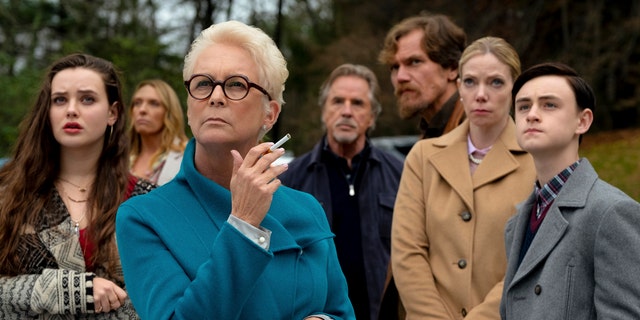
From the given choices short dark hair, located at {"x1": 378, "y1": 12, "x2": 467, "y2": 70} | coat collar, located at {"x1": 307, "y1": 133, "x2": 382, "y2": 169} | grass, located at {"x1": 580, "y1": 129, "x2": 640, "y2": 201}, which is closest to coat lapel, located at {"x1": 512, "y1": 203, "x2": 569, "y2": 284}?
short dark hair, located at {"x1": 378, "y1": 12, "x2": 467, "y2": 70}

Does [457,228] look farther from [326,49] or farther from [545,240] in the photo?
[326,49]

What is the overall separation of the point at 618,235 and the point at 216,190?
1.44 metres

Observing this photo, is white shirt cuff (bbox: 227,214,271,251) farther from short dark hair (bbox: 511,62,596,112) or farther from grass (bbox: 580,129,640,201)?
grass (bbox: 580,129,640,201)

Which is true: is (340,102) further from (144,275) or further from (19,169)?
(144,275)

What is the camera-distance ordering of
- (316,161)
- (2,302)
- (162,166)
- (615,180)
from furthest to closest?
(615,180), (162,166), (316,161), (2,302)

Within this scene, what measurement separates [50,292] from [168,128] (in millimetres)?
3092

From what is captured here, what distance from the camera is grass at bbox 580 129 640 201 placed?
14.9 metres

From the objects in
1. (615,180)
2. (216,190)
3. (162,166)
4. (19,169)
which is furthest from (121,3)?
(216,190)

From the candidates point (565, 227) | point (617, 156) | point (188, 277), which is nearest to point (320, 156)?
point (565, 227)

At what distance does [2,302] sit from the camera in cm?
335

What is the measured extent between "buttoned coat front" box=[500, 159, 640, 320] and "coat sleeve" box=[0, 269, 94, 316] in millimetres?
1745

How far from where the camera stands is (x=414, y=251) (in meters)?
3.95

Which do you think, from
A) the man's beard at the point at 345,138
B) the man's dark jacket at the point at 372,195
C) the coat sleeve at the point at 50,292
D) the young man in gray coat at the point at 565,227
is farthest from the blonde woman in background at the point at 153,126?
the young man in gray coat at the point at 565,227

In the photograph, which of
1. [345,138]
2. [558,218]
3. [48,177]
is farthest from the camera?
[345,138]
